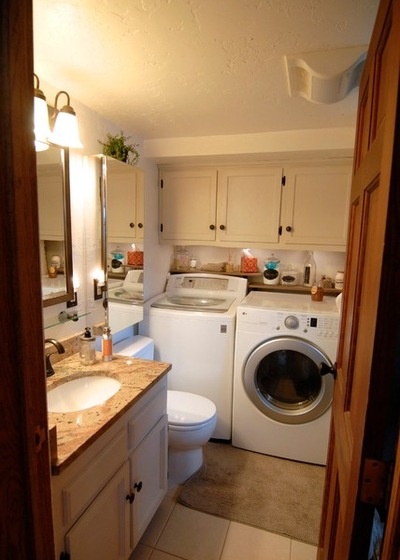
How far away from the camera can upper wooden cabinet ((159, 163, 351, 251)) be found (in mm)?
2264

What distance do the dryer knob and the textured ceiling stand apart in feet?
3.96

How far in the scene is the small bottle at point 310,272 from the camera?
261 cm

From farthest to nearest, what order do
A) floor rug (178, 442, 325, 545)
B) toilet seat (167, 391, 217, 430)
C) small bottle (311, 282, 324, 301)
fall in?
1. small bottle (311, 282, 324, 301)
2. toilet seat (167, 391, 217, 430)
3. floor rug (178, 442, 325, 545)

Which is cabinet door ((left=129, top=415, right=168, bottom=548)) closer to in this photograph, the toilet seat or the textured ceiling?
the toilet seat

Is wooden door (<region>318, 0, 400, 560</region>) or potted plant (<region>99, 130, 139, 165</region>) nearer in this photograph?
wooden door (<region>318, 0, 400, 560</region>)

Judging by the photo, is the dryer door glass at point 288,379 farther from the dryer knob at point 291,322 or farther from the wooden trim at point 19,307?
the wooden trim at point 19,307

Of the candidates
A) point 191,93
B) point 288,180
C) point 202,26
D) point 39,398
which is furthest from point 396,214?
point 288,180

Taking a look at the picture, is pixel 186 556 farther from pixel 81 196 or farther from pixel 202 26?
pixel 202 26

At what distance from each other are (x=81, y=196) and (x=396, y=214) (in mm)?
1534

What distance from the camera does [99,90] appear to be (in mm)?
→ 1536

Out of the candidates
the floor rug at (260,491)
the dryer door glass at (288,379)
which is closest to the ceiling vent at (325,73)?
the dryer door glass at (288,379)

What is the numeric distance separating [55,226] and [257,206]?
4.87 feet

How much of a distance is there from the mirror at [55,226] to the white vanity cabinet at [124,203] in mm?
321

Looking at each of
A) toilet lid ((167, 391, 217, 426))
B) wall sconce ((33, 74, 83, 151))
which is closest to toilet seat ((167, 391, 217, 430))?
toilet lid ((167, 391, 217, 426))
